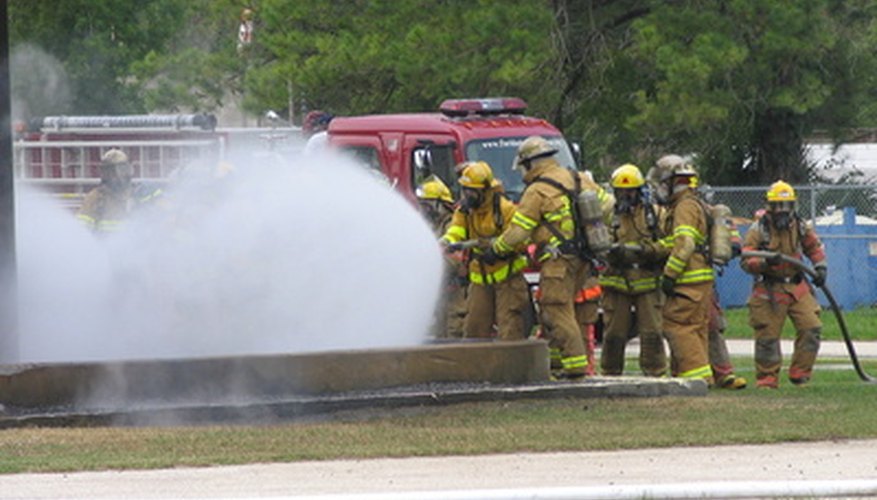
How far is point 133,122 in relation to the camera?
87.5 ft

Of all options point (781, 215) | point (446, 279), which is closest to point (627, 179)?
point (781, 215)

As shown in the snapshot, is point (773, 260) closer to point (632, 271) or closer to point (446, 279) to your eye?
point (632, 271)

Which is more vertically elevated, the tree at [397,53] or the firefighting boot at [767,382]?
the tree at [397,53]

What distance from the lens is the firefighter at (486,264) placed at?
47.6ft

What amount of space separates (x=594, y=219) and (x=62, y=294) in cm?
384

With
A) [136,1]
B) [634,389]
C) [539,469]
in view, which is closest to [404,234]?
[634,389]

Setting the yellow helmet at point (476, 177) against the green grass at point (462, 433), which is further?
the yellow helmet at point (476, 177)

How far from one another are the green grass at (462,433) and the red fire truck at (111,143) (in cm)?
1379

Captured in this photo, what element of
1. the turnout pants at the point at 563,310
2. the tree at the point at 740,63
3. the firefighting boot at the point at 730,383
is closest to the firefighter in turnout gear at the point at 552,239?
the turnout pants at the point at 563,310

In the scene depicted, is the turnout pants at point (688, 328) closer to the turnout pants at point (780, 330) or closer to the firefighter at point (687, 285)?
the firefighter at point (687, 285)

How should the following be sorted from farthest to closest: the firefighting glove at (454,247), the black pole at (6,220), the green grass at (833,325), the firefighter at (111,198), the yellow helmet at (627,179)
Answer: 1. the green grass at (833,325)
2. the firefighter at (111,198)
3. the yellow helmet at (627,179)
4. the firefighting glove at (454,247)
5. the black pole at (6,220)

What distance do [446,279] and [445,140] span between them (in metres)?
3.24

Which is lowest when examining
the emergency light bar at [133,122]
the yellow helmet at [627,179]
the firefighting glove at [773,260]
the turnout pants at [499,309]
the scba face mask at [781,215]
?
the turnout pants at [499,309]

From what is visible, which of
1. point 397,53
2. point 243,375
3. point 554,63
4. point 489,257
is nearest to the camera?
point 243,375
